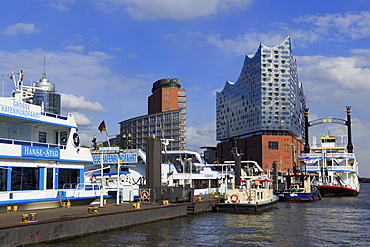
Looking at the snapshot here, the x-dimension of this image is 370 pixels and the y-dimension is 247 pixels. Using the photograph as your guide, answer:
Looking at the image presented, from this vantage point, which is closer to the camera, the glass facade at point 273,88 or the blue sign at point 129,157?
the blue sign at point 129,157

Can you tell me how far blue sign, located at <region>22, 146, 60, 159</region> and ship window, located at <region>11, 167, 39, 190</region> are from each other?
1.12m

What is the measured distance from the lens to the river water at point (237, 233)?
1026 inches

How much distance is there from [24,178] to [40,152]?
2142 millimetres

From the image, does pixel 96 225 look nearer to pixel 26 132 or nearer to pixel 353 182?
pixel 26 132

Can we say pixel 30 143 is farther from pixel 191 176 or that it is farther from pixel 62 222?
pixel 191 176

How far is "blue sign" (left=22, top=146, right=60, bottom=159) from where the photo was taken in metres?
29.2

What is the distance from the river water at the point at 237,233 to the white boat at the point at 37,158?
20.9 feet

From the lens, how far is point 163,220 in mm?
34875

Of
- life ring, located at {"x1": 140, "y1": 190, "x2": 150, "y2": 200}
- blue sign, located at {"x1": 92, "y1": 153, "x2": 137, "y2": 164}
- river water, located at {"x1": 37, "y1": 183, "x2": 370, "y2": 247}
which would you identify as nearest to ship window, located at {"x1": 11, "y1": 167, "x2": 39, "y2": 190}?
river water, located at {"x1": 37, "y1": 183, "x2": 370, "y2": 247}

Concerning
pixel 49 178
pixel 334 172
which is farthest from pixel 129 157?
pixel 334 172

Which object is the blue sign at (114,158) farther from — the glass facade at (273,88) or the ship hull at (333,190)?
the glass facade at (273,88)

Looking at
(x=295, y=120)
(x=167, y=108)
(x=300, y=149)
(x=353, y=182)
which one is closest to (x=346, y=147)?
(x=353, y=182)

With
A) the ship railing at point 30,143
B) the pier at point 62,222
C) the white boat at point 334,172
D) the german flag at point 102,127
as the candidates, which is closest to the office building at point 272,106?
the white boat at point 334,172

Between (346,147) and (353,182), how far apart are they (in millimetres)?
25706
